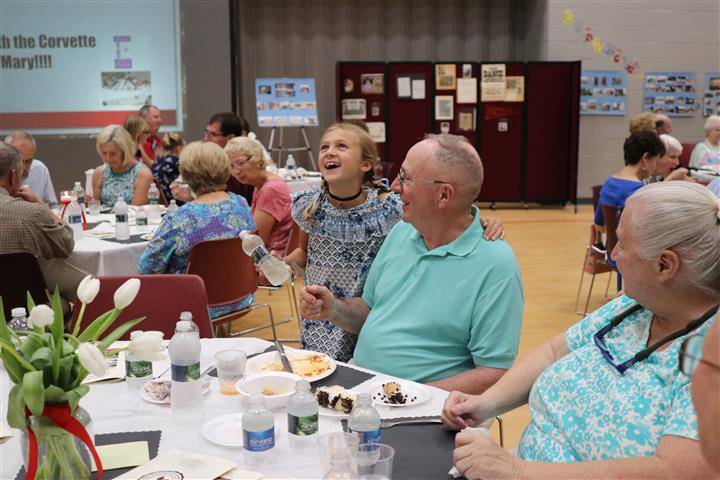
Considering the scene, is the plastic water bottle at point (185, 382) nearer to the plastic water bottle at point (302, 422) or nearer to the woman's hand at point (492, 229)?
the plastic water bottle at point (302, 422)

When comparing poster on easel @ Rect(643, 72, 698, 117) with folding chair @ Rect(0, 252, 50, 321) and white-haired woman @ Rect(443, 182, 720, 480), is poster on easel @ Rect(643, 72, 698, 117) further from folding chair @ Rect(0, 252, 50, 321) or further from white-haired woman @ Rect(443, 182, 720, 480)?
white-haired woman @ Rect(443, 182, 720, 480)

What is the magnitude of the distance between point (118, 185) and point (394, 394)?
4.62 meters

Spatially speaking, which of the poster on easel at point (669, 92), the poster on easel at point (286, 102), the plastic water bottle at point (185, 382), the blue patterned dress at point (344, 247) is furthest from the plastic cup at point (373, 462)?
the poster on easel at point (669, 92)

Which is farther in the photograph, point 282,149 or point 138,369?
point 282,149

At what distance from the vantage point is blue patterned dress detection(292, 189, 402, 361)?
3010 millimetres

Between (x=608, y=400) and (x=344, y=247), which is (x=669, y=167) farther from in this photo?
Answer: (x=608, y=400)

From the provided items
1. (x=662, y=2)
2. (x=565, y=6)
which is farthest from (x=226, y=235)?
(x=662, y=2)

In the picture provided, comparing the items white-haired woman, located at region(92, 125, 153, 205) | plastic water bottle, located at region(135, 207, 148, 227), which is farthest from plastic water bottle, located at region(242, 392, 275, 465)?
white-haired woman, located at region(92, 125, 153, 205)

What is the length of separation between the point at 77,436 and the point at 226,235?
2675 mm

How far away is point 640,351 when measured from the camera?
5.41ft

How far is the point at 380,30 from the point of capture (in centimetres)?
1155

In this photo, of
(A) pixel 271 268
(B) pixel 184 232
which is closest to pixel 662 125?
(B) pixel 184 232

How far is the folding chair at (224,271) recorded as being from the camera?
3.83 metres

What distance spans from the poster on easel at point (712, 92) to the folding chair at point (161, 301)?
10.9m
